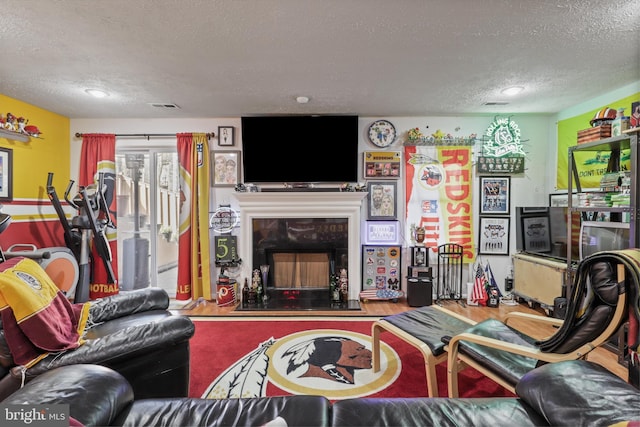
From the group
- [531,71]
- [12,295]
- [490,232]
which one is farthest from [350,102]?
[12,295]

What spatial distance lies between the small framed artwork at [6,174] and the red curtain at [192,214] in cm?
169

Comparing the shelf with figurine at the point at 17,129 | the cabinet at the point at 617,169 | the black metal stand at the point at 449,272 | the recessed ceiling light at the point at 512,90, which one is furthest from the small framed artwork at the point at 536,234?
the shelf with figurine at the point at 17,129

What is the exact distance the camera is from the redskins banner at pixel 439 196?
3805 millimetres

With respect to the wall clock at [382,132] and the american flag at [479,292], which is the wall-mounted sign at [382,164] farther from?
the american flag at [479,292]

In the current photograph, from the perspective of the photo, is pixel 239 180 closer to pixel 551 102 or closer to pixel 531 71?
pixel 531 71

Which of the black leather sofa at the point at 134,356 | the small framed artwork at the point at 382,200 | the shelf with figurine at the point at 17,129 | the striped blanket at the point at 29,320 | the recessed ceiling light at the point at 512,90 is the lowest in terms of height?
the black leather sofa at the point at 134,356

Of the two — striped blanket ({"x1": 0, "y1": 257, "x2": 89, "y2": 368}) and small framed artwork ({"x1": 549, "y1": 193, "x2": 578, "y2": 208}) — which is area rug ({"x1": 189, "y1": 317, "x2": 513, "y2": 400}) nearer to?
striped blanket ({"x1": 0, "y1": 257, "x2": 89, "y2": 368})

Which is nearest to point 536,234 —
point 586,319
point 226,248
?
point 586,319

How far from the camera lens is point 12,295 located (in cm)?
146

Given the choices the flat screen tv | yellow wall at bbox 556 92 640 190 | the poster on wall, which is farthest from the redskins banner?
the flat screen tv

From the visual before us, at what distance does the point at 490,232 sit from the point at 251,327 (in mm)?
3243

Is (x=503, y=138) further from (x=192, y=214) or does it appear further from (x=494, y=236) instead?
(x=192, y=214)

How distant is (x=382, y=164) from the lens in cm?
382

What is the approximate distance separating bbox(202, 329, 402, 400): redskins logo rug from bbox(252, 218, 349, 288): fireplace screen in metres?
1.25
